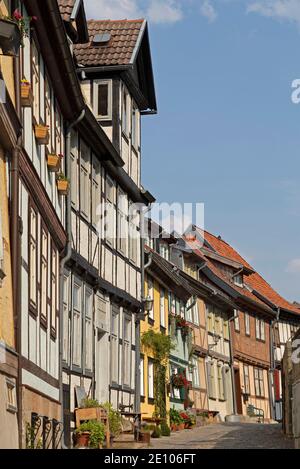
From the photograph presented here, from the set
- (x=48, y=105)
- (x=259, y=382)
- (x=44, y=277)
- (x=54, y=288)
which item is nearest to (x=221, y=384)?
(x=259, y=382)

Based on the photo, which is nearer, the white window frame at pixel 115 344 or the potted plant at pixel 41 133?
the potted plant at pixel 41 133

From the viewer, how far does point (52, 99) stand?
18.7 m

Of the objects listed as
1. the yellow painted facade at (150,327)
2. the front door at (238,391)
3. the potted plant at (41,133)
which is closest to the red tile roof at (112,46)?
the yellow painted facade at (150,327)

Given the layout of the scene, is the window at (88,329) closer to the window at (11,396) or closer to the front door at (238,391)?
the window at (11,396)

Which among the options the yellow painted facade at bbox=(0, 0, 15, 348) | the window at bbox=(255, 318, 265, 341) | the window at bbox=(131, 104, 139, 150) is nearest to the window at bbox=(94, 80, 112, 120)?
the window at bbox=(131, 104, 139, 150)

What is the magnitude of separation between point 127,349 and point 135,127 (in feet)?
19.3

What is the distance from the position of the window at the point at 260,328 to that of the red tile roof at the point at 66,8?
3134 cm

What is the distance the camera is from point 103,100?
2525 centimetres

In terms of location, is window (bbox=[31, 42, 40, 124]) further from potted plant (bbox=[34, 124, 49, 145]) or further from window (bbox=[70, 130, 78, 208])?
window (bbox=[70, 130, 78, 208])

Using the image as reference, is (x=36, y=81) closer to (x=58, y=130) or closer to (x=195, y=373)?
(x=58, y=130)

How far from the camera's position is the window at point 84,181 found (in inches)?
864
